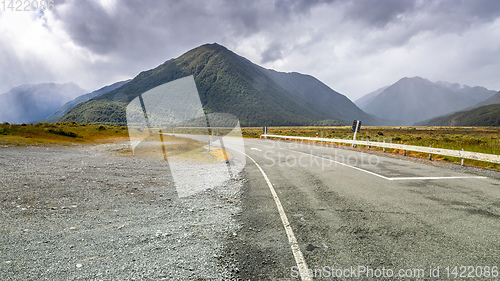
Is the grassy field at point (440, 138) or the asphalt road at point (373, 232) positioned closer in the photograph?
the asphalt road at point (373, 232)

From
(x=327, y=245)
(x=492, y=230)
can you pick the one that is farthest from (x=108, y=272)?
(x=492, y=230)

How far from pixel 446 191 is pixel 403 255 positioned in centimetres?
425

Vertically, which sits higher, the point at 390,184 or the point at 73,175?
the point at 73,175

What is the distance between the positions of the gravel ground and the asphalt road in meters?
0.49

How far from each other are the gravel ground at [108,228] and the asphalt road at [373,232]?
1.61ft

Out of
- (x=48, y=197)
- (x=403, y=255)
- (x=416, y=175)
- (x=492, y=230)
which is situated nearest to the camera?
(x=403, y=255)

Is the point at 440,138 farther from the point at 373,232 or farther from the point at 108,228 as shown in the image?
the point at 108,228

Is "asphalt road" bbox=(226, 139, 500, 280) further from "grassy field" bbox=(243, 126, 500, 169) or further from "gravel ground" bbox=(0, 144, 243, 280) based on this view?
"grassy field" bbox=(243, 126, 500, 169)

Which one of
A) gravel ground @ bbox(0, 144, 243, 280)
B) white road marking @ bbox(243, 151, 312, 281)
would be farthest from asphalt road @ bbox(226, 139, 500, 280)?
gravel ground @ bbox(0, 144, 243, 280)

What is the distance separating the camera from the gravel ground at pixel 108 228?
98.4 inches

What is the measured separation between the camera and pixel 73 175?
7016mm

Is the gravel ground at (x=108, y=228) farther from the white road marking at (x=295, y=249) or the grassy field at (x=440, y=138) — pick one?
the grassy field at (x=440, y=138)

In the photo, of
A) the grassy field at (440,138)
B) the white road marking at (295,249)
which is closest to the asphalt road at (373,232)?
the white road marking at (295,249)

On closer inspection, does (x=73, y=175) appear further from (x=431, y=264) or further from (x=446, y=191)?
(x=446, y=191)
